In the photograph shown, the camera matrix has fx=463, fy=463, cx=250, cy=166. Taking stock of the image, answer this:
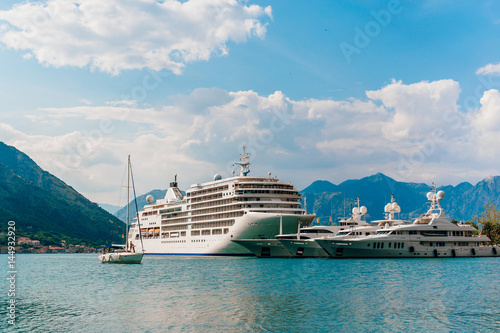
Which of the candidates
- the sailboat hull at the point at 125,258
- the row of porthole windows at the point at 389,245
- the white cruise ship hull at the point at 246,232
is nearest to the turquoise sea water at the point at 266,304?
the sailboat hull at the point at 125,258

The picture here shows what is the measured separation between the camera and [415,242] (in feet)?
282

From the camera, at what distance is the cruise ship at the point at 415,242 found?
3273 inches

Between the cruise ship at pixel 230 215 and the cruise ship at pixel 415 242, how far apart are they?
10.1 meters

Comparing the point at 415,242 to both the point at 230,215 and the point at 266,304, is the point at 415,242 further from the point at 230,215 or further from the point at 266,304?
the point at 266,304

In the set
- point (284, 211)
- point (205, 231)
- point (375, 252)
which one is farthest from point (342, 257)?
point (205, 231)

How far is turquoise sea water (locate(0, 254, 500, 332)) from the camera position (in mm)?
26391

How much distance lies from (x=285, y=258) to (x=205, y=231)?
22.3 metres

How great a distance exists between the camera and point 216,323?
26.9 metres

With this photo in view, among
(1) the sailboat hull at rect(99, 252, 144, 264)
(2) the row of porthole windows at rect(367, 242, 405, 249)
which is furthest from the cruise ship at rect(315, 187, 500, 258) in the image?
(1) the sailboat hull at rect(99, 252, 144, 264)

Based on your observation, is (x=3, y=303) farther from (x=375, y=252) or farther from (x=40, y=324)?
(x=375, y=252)

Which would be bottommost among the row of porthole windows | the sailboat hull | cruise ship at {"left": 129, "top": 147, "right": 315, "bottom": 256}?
the sailboat hull

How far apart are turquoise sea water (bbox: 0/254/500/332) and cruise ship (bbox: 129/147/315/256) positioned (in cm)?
3763

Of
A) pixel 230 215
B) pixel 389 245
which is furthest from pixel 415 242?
pixel 230 215

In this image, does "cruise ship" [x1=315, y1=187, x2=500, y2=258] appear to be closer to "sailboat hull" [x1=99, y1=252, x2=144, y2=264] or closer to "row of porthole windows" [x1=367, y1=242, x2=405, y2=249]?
"row of porthole windows" [x1=367, y1=242, x2=405, y2=249]
